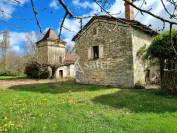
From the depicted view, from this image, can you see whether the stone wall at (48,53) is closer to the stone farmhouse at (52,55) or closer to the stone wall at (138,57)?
the stone farmhouse at (52,55)

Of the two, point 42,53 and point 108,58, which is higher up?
point 42,53

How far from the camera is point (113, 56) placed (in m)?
24.5

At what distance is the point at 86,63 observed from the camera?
26656 millimetres

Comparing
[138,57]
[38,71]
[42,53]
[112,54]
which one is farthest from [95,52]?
[42,53]

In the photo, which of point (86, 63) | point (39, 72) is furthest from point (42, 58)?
point (86, 63)

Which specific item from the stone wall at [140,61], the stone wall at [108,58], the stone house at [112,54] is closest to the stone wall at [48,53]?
the stone wall at [108,58]

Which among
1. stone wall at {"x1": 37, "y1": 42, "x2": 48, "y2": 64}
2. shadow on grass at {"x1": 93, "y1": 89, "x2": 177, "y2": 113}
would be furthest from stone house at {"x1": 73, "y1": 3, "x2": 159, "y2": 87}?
stone wall at {"x1": 37, "y1": 42, "x2": 48, "y2": 64}

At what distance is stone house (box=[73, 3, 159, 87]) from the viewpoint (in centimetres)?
2344

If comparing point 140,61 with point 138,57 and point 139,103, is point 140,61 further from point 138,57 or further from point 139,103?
point 139,103

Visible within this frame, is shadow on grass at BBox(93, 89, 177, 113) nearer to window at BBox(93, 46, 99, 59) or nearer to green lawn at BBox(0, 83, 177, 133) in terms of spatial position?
green lawn at BBox(0, 83, 177, 133)

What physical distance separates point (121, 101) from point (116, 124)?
16.2 ft

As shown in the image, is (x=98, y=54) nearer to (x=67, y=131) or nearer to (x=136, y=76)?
(x=136, y=76)

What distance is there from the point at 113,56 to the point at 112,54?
0.18m

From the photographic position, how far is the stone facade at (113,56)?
76.8 feet
